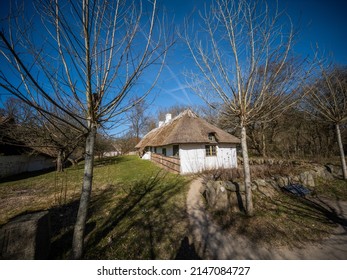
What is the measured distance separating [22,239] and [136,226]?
8.71 feet

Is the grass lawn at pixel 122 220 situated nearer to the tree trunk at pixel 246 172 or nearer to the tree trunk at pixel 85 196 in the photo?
the tree trunk at pixel 85 196

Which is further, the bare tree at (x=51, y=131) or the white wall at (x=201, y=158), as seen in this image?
the white wall at (x=201, y=158)

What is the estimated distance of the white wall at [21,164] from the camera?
1543 cm

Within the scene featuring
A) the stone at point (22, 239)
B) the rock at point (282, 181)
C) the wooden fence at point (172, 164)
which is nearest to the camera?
the stone at point (22, 239)

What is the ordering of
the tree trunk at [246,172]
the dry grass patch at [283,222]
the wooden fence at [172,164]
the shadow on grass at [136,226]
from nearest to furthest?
the shadow on grass at [136,226]
the dry grass patch at [283,222]
the tree trunk at [246,172]
the wooden fence at [172,164]

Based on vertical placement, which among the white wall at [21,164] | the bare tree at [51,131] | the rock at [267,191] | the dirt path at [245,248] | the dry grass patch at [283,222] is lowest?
the dirt path at [245,248]

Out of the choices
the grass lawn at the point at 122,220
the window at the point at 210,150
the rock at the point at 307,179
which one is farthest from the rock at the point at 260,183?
the window at the point at 210,150

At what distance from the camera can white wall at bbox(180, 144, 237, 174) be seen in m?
13.0

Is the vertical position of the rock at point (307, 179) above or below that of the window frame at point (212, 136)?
below

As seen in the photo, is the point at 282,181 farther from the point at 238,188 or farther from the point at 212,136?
the point at 212,136

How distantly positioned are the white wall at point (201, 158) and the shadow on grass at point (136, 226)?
17.3 feet

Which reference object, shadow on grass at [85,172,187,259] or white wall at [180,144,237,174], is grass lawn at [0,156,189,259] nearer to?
shadow on grass at [85,172,187,259]

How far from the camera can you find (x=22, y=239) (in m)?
3.01

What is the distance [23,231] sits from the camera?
120 inches
